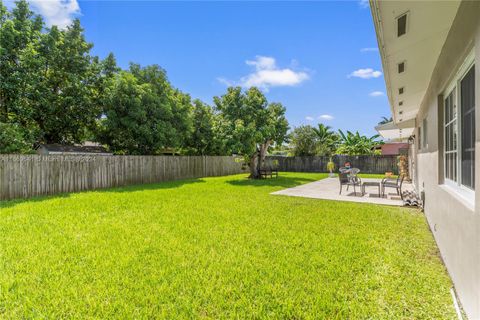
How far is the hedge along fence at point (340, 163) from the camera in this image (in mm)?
22156

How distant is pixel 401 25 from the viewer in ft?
10.4

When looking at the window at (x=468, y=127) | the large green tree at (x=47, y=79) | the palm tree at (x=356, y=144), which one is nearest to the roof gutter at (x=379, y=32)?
the window at (x=468, y=127)

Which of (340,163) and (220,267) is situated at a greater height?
(340,163)

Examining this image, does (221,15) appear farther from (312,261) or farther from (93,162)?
(312,261)

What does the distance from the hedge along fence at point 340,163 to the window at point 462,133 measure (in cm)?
2075

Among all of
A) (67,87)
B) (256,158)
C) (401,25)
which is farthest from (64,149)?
(401,25)

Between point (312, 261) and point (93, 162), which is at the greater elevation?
point (93, 162)

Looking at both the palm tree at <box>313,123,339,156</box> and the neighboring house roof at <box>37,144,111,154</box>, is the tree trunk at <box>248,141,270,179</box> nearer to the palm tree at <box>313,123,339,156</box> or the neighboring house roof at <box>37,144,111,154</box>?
the neighboring house roof at <box>37,144,111,154</box>

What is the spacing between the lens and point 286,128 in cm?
1816

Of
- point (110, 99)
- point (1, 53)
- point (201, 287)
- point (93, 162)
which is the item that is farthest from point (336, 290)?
point (1, 53)

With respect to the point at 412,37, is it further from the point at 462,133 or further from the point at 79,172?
the point at 79,172

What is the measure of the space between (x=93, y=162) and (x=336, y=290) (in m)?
12.6

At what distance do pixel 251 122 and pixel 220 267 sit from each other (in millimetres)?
13424

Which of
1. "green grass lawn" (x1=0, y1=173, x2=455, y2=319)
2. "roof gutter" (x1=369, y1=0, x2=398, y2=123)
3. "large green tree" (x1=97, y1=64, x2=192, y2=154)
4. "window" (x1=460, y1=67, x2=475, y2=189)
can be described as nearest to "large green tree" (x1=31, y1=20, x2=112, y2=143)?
"large green tree" (x1=97, y1=64, x2=192, y2=154)
